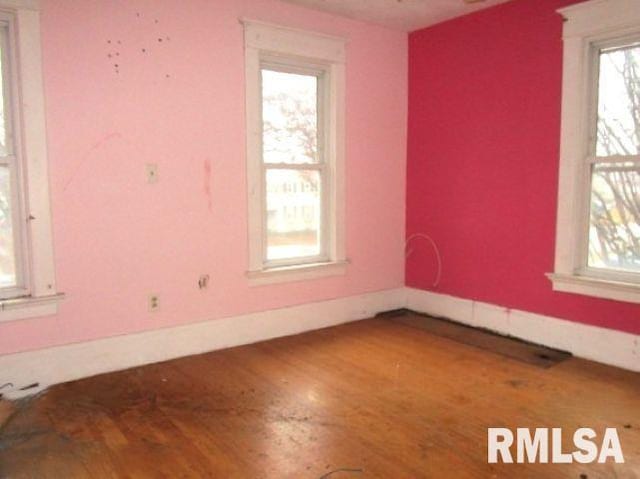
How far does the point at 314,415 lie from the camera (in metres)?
2.65

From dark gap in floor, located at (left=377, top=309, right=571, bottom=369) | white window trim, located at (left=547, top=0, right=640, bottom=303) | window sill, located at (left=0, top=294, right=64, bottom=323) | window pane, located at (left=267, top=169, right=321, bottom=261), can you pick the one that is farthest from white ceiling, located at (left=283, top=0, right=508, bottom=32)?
window sill, located at (left=0, top=294, right=64, bottom=323)

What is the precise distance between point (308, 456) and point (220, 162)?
6.87ft

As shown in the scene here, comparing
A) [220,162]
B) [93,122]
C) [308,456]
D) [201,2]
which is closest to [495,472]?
[308,456]

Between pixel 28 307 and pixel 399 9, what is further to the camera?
pixel 399 9

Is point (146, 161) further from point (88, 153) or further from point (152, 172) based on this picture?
point (88, 153)

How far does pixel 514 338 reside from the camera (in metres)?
3.90

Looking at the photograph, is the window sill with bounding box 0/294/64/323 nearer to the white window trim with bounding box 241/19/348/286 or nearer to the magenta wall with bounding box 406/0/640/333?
the white window trim with bounding box 241/19/348/286

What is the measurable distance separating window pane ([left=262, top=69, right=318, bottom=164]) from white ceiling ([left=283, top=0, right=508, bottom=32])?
0.54m

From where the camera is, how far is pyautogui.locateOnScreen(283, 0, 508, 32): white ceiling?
3.78 m

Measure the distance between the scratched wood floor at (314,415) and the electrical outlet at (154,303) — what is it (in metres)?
0.38

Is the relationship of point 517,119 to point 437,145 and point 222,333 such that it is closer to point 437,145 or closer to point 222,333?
point 437,145

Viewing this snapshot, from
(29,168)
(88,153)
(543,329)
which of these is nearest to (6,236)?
(29,168)

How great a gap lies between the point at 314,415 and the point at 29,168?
2.08m

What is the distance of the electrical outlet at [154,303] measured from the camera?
133 inches
